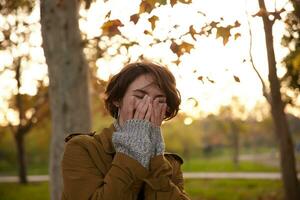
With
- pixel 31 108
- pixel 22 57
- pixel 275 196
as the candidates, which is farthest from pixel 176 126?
pixel 275 196

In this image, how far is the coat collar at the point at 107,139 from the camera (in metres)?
2.27

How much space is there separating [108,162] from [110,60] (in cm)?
607

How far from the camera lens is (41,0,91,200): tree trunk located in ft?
17.1

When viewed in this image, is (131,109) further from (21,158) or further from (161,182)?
(21,158)

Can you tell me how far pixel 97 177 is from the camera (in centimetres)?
215

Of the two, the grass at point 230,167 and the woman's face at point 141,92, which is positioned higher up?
the woman's face at point 141,92

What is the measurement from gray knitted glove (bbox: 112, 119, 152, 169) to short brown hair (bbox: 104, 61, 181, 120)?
233 millimetres

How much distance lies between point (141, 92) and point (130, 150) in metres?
0.32

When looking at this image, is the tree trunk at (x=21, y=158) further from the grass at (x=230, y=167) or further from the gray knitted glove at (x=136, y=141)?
the gray knitted glove at (x=136, y=141)

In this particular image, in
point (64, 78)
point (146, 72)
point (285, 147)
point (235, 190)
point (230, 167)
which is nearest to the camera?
point (146, 72)

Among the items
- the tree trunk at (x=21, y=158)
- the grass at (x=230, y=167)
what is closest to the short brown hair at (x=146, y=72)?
the tree trunk at (x=21, y=158)

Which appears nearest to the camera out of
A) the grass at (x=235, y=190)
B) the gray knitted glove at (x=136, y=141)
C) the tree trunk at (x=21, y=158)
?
the gray knitted glove at (x=136, y=141)

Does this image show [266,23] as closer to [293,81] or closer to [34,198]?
[293,81]

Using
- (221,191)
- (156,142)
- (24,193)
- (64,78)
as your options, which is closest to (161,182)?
→ (156,142)
